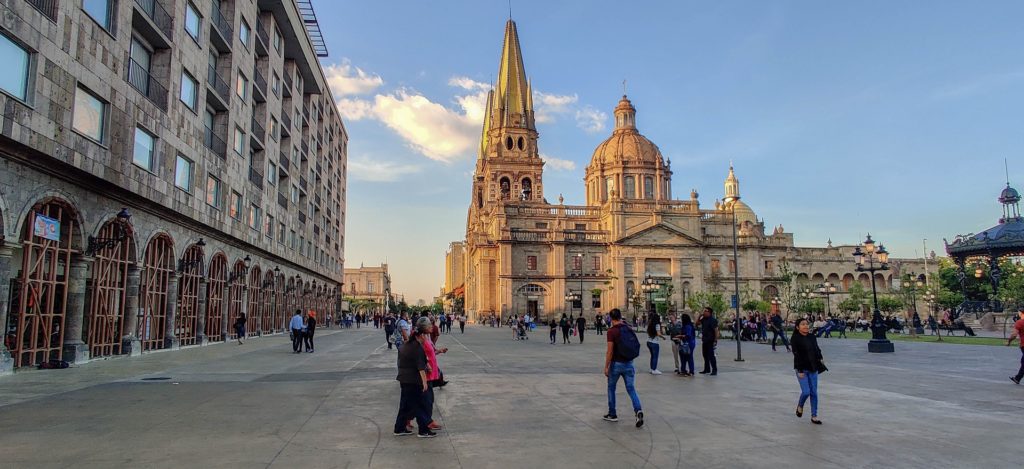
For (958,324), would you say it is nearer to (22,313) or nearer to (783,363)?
(783,363)

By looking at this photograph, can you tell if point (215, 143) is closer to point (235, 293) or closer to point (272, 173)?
point (235, 293)

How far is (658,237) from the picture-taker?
263 ft

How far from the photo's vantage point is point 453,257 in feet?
511

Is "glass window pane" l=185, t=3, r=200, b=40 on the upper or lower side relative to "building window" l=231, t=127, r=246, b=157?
upper

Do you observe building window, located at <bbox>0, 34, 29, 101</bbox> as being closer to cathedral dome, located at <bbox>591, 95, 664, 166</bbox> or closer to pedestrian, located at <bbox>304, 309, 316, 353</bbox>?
pedestrian, located at <bbox>304, 309, 316, 353</bbox>

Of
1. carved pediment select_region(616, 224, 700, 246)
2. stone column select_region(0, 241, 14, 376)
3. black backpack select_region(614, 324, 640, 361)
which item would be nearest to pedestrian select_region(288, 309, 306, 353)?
stone column select_region(0, 241, 14, 376)

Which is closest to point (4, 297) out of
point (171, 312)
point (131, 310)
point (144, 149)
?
point (131, 310)

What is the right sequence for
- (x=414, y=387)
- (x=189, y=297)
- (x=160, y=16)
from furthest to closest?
(x=189, y=297), (x=160, y=16), (x=414, y=387)

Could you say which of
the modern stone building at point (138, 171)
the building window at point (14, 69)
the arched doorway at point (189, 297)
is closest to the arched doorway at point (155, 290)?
the modern stone building at point (138, 171)

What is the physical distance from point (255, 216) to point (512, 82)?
6473 cm

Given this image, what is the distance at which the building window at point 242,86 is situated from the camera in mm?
29344

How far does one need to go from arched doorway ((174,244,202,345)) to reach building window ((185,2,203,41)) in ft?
27.4

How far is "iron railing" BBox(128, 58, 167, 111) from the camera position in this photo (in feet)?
65.5

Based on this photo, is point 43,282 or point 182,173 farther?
point 182,173
